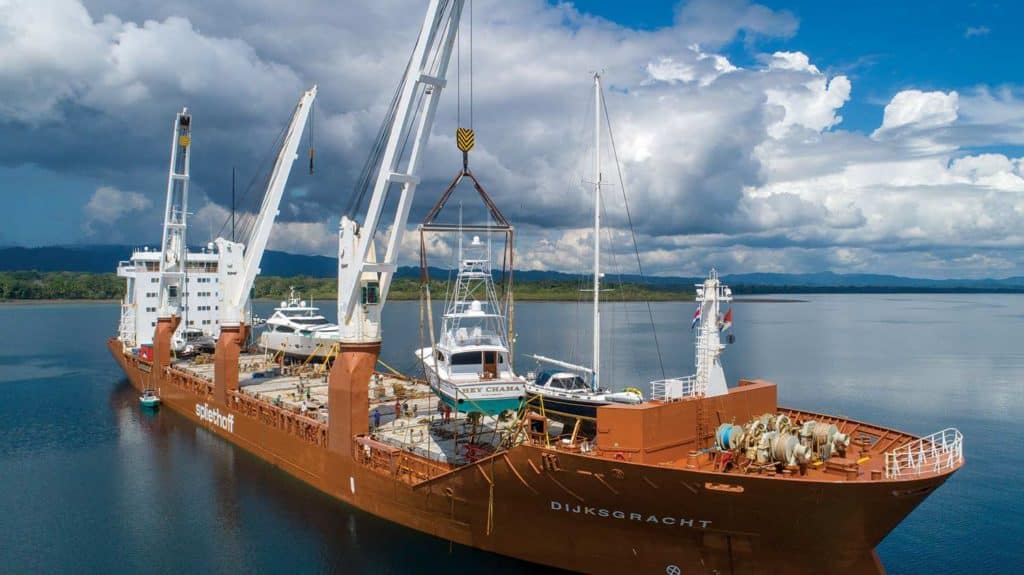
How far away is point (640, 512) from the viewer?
15.2 m

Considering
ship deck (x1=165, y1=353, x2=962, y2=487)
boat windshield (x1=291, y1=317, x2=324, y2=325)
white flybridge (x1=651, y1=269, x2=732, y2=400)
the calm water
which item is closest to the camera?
ship deck (x1=165, y1=353, x2=962, y2=487)

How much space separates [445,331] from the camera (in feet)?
67.4

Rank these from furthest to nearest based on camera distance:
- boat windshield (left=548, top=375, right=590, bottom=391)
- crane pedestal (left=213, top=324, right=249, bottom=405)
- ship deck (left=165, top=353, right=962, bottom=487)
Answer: crane pedestal (left=213, top=324, right=249, bottom=405) < boat windshield (left=548, top=375, right=590, bottom=391) < ship deck (left=165, top=353, right=962, bottom=487)

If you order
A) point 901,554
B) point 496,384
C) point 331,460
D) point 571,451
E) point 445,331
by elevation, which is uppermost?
point 445,331

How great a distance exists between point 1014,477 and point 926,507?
21.3 feet

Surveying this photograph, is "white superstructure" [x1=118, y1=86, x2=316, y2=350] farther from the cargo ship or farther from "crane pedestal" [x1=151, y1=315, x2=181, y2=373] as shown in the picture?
the cargo ship

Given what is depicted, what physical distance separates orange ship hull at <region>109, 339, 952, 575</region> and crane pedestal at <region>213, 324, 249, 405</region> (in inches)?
587

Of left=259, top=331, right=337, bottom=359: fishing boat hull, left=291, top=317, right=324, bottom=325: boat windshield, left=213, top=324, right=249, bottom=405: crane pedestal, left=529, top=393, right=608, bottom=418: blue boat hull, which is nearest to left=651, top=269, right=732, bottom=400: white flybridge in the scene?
left=529, top=393, right=608, bottom=418: blue boat hull

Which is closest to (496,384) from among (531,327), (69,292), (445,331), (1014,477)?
(445,331)

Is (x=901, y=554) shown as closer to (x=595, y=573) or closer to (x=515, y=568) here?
(x=595, y=573)

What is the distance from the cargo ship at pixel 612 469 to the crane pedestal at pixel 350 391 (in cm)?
5

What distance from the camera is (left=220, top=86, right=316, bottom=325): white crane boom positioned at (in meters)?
34.9

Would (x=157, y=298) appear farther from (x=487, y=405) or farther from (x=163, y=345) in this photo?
(x=487, y=405)

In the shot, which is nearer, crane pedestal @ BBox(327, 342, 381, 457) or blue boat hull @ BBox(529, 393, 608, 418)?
crane pedestal @ BBox(327, 342, 381, 457)
